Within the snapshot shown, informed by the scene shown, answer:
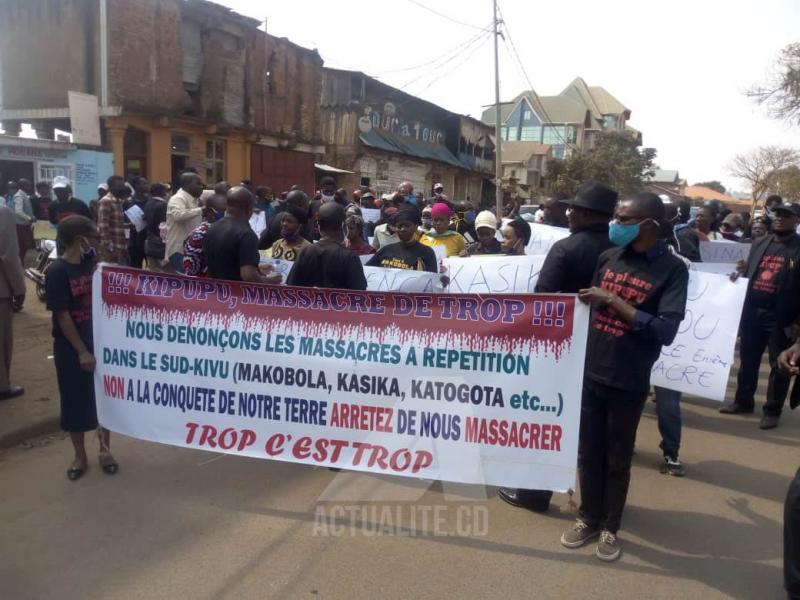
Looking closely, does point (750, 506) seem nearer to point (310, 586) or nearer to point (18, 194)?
point (310, 586)

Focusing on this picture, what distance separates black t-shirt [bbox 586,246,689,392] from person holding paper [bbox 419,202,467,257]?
2594 mm

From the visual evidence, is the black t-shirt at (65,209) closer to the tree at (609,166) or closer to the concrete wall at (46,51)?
the concrete wall at (46,51)

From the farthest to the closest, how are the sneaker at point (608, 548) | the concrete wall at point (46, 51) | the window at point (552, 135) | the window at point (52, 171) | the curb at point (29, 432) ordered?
the window at point (552, 135)
the concrete wall at point (46, 51)
the window at point (52, 171)
the curb at point (29, 432)
the sneaker at point (608, 548)

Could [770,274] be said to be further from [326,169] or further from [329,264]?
[326,169]

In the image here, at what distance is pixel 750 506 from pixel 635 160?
4039cm

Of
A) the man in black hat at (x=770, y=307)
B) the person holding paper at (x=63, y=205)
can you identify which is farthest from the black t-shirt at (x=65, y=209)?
the man in black hat at (x=770, y=307)

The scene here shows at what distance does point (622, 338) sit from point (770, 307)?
3.39m

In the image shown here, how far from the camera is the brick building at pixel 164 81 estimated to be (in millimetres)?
17125

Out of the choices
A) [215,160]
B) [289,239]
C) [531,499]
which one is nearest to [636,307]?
[531,499]

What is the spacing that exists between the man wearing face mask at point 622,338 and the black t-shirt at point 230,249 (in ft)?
7.45

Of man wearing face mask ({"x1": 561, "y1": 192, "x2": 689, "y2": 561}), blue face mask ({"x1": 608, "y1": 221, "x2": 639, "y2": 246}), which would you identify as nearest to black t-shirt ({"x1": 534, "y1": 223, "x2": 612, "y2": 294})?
man wearing face mask ({"x1": 561, "y1": 192, "x2": 689, "y2": 561})

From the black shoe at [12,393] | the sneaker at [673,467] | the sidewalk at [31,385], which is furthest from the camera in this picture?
the black shoe at [12,393]

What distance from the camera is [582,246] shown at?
349 centimetres

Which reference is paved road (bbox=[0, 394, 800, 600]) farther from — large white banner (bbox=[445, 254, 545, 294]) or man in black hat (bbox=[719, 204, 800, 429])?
large white banner (bbox=[445, 254, 545, 294])
